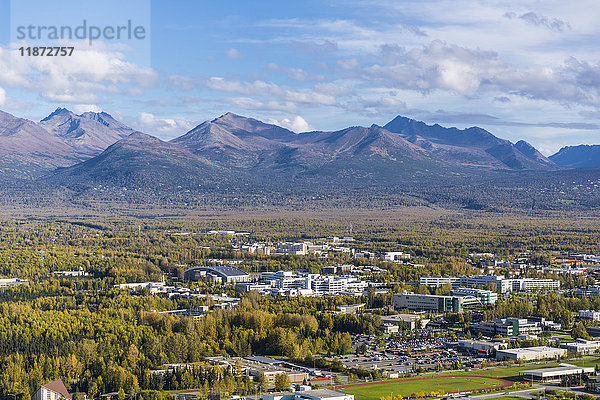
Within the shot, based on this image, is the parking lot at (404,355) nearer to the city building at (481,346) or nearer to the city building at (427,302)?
the city building at (481,346)

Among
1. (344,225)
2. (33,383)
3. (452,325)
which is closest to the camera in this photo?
(33,383)

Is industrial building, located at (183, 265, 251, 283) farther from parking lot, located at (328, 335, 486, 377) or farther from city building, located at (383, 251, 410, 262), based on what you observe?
parking lot, located at (328, 335, 486, 377)

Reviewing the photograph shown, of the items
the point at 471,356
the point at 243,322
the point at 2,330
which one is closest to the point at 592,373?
the point at 471,356

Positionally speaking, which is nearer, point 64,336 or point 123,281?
point 64,336

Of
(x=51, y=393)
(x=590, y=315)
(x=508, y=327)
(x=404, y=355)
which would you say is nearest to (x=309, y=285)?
(x=590, y=315)

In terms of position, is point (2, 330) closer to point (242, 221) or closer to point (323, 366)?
point (323, 366)

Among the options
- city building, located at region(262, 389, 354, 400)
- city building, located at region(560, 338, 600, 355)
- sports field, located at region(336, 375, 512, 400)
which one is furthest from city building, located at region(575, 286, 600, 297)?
city building, located at region(262, 389, 354, 400)

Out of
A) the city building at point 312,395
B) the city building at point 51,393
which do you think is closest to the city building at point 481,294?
the city building at point 312,395
